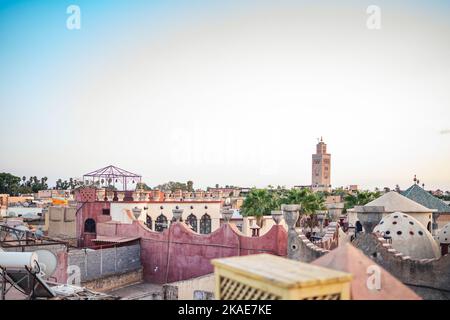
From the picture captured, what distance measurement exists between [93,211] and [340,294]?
23988 mm

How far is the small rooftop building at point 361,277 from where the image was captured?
5426mm

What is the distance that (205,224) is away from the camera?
29656 mm

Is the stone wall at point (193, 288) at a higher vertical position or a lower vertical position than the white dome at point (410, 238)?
lower

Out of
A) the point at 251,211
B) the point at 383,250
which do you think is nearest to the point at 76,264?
the point at 383,250

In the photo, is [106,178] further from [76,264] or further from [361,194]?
[361,194]

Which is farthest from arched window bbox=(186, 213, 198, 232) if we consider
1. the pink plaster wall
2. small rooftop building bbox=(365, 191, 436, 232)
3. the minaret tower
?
the minaret tower

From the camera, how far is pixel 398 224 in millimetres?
15898

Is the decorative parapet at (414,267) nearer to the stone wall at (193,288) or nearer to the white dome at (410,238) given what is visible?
the white dome at (410,238)

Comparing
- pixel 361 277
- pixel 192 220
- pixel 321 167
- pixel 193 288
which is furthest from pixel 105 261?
pixel 321 167

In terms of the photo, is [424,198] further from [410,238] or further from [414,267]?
[414,267]

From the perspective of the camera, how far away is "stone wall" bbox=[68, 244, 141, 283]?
18.7 meters

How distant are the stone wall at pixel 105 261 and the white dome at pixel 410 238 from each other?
38.3 feet

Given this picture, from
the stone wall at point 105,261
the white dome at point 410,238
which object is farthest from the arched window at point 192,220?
the white dome at point 410,238
